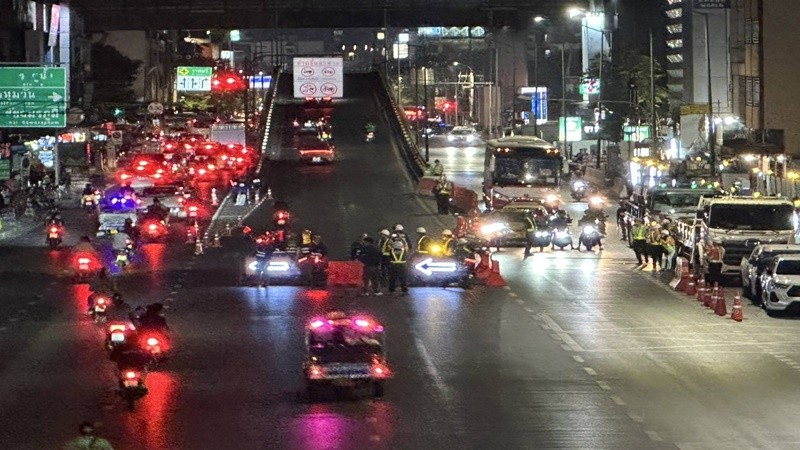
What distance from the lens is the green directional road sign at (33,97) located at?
64188 millimetres

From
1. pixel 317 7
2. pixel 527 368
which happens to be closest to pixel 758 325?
pixel 527 368

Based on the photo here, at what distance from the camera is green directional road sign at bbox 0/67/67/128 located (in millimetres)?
64188

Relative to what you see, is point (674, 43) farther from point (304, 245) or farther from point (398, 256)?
point (398, 256)

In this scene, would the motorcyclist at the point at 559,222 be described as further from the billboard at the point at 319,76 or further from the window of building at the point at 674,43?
the window of building at the point at 674,43

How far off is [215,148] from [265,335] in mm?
60733

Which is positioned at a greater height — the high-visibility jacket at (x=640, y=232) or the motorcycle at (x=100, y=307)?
the high-visibility jacket at (x=640, y=232)

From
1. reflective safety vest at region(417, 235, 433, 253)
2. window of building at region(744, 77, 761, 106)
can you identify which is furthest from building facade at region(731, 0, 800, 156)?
reflective safety vest at region(417, 235, 433, 253)

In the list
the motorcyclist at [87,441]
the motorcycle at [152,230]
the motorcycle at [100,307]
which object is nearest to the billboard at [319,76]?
the motorcycle at [152,230]

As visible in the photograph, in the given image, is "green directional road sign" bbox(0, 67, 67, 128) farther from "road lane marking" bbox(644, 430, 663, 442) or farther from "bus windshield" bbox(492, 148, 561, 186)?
"road lane marking" bbox(644, 430, 663, 442)

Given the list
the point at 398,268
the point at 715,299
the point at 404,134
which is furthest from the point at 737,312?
the point at 404,134

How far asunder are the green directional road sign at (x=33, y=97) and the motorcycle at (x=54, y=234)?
15.1 metres

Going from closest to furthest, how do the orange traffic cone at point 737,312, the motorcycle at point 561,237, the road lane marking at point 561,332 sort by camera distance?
the road lane marking at point 561,332, the orange traffic cone at point 737,312, the motorcycle at point 561,237

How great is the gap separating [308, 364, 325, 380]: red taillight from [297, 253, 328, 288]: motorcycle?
54.6ft

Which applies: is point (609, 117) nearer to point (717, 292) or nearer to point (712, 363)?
point (717, 292)
